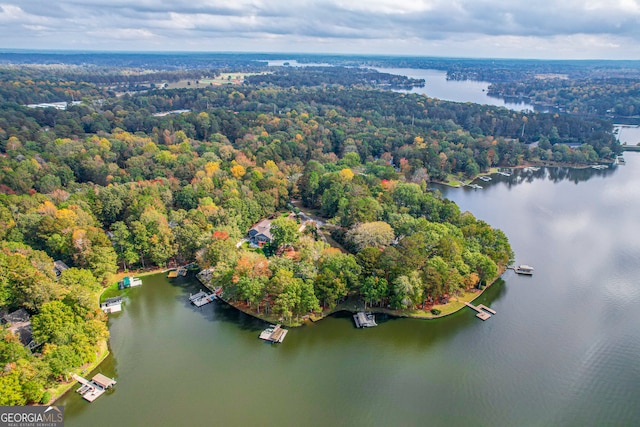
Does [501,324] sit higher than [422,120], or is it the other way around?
[422,120]

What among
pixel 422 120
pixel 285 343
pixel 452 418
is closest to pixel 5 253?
pixel 285 343

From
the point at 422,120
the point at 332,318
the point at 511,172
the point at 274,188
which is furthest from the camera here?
the point at 422,120

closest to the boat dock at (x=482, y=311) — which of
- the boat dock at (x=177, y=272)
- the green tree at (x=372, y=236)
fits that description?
the green tree at (x=372, y=236)

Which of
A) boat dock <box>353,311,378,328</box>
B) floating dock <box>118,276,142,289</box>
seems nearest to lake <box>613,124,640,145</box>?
boat dock <box>353,311,378,328</box>

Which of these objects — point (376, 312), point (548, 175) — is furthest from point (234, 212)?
point (548, 175)

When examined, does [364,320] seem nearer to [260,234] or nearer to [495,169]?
[260,234]

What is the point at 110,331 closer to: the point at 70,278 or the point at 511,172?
the point at 70,278
